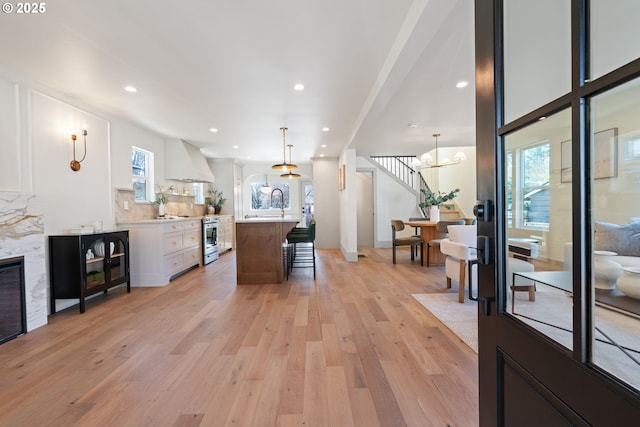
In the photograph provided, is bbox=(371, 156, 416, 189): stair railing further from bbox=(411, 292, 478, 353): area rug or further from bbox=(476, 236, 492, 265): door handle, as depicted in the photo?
bbox=(476, 236, 492, 265): door handle

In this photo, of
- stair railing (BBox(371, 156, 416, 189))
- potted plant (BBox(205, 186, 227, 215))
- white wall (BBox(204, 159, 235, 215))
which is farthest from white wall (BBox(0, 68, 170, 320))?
stair railing (BBox(371, 156, 416, 189))

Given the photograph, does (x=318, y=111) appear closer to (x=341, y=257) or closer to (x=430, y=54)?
(x=430, y=54)

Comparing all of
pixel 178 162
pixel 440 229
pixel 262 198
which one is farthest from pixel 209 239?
pixel 440 229

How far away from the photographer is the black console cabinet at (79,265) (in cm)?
316

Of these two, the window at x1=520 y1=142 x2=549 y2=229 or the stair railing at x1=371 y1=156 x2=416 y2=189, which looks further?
the stair railing at x1=371 y1=156 x2=416 y2=189

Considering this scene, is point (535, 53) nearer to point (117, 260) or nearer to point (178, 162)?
point (117, 260)

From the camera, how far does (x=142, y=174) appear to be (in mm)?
5098

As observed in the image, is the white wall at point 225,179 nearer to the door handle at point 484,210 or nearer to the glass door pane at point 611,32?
the door handle at point 484,210

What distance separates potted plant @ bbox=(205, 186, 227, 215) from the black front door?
7.20 metres

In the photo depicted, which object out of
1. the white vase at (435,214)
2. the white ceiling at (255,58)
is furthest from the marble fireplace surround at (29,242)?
the white vase at (435,214)

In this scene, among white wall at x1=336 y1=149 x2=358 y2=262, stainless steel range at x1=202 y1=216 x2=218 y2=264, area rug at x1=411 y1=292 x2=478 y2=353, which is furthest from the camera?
white wall at x1=336 y1=149 x2=358 y2=262

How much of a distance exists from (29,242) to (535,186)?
3.96 metres

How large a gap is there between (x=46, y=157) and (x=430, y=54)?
4.15 meters

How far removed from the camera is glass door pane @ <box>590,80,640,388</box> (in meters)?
0.53
